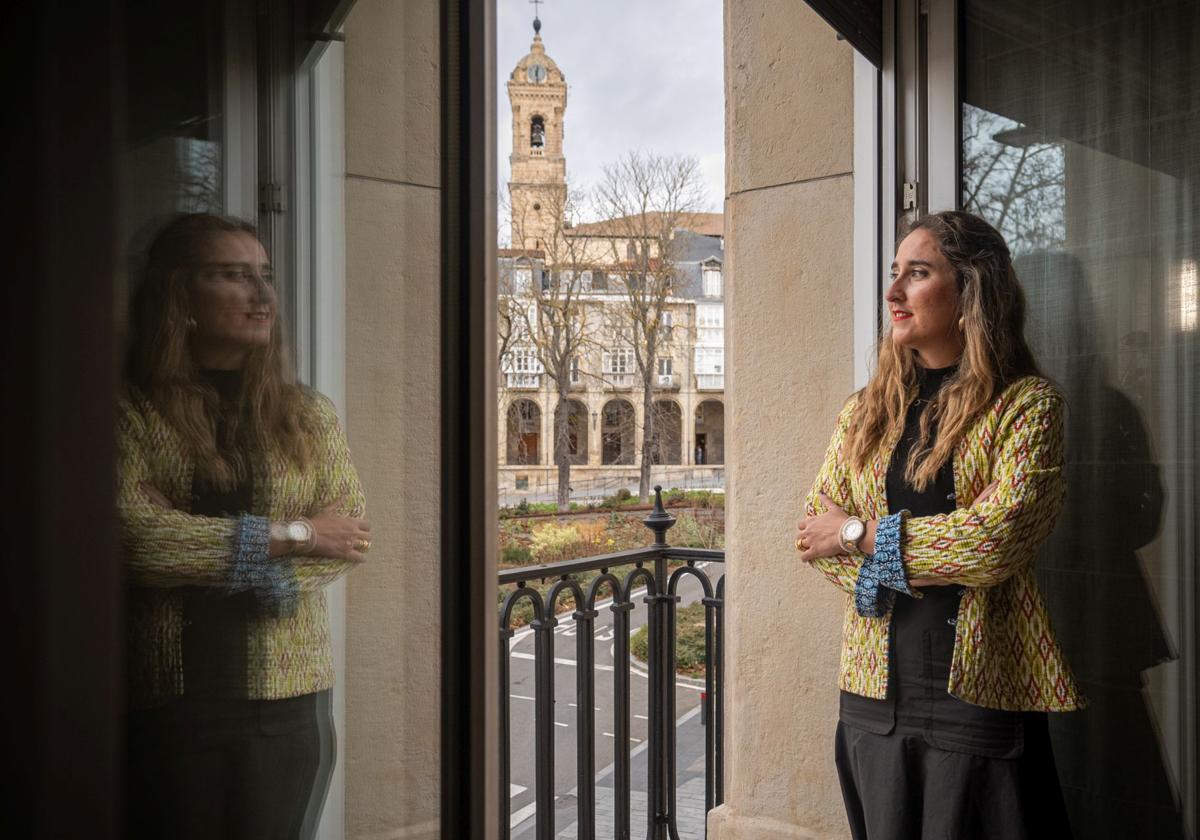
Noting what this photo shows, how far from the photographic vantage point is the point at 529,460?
1319 cm

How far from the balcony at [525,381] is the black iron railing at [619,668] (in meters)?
9.63

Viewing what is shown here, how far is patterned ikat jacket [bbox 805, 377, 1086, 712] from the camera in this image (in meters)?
1.41

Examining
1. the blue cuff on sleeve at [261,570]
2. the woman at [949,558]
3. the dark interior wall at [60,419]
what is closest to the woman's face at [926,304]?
the woman at [949,558]

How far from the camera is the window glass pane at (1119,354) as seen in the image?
1.71 meters

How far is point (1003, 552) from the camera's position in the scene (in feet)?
4.61

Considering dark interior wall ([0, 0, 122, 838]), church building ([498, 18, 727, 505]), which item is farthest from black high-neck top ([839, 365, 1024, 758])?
church building ([498, 18, 727, 505])

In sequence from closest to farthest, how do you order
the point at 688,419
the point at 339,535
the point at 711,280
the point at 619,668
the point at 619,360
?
the point at 339,535, the point at 619,668, the point at 619,360, the point at 688,419, the point at 711,280

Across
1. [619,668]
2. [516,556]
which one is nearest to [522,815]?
[619,668]

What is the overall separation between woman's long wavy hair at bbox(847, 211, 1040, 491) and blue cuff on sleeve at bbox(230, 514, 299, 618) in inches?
44.6

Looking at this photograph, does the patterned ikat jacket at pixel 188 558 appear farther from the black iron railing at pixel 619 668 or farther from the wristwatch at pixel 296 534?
the black iron railing at pixel 619 668

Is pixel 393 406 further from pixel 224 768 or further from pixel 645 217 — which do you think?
pixel 645 217

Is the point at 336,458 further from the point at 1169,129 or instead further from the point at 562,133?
the point at 562,133

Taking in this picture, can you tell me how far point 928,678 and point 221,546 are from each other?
123 centimetres

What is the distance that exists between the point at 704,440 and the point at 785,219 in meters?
16.1
